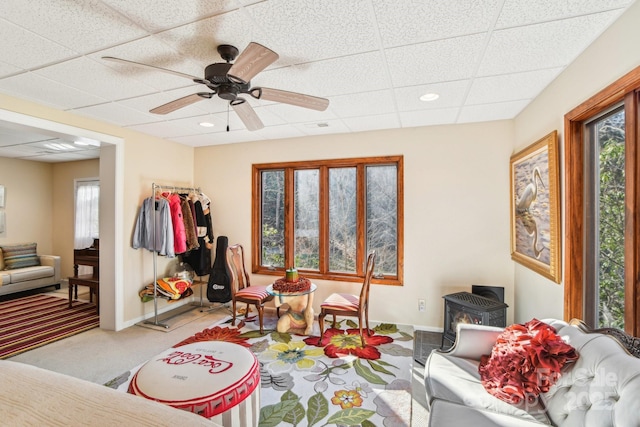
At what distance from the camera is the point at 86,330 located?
346cm

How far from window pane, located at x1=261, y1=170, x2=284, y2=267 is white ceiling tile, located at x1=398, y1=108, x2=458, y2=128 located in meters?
1.86

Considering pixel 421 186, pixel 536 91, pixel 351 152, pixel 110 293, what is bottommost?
pixel 110 293

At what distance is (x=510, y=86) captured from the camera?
7.84 ft

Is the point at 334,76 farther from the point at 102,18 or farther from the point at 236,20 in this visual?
the point at 102,18

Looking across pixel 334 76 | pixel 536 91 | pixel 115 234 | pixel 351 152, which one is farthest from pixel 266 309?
pixel 536 91

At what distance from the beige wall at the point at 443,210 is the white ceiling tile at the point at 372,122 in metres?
0.14

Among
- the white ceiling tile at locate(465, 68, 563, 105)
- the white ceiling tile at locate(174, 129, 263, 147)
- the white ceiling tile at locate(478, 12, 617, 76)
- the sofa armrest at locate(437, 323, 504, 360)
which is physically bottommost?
the sofa armrest at locate(437, 323, 504, 360)

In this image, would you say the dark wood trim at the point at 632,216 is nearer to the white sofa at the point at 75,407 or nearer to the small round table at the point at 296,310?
the white sofa at the point at 75,407

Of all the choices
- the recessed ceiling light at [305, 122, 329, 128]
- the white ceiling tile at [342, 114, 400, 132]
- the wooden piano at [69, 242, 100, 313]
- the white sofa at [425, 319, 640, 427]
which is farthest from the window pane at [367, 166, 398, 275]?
the wooden piano at [69, 242, 100, 313]

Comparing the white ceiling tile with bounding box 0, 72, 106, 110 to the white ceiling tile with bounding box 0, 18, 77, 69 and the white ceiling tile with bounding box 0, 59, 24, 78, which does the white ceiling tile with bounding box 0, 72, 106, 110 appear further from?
the white ceiling tile with bounding box 0, 18, 77, 69

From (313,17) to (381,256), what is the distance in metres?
2.86

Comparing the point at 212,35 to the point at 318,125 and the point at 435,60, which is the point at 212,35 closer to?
the point at 435,60

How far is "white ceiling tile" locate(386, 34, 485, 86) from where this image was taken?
5.87 ft

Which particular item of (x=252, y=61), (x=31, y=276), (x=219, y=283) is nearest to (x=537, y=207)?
(x=252, y=61)
